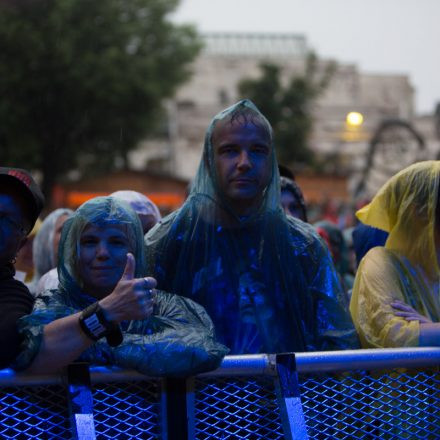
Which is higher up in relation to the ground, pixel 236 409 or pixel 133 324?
pixel 133 324

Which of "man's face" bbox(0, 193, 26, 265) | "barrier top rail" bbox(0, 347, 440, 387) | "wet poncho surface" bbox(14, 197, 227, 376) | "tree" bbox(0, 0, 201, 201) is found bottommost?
"barrier top rail" bbox(0, 347, 440, 387)

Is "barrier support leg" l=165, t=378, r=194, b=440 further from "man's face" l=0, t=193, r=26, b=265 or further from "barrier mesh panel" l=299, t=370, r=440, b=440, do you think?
"man's face" l=0, t=193, r=26, b=265

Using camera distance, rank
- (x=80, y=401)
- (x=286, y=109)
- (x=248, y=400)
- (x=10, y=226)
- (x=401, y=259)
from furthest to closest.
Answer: (x=286, y=109), (x=401, y=259), (x=10, y=226), (x=248, y=400), (x=80, y=401)

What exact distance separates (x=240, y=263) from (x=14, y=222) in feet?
2.70

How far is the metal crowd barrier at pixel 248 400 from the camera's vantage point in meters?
2.43

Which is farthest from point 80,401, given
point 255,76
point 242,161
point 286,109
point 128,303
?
point 255,76

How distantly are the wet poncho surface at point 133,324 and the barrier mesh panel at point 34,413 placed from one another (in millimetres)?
87

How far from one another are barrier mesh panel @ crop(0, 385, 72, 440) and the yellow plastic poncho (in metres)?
1.20

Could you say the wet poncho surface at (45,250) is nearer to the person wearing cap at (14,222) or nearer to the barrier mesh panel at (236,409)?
the person wearing cap at (14,222)

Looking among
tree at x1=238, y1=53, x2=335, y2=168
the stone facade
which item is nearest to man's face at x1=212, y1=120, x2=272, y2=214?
tree at x1=238, y1=53, x2=335, y2=168

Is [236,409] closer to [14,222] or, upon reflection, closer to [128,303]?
[128,303]

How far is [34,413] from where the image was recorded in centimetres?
245

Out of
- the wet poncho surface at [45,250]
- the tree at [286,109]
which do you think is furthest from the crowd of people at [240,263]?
the tree at [286,109]

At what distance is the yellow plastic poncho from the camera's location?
320 cm
